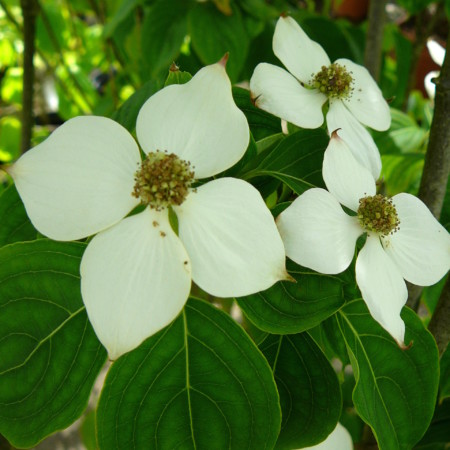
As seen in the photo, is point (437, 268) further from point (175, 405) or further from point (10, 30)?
point (10, 30)

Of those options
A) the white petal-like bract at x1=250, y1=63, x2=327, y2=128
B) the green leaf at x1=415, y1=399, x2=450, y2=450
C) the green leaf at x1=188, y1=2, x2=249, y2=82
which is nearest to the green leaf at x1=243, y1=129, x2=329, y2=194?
the white petal-like bract at x1=250, y1=63, x2=327, y2=128

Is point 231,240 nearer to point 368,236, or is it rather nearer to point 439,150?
point 368,236

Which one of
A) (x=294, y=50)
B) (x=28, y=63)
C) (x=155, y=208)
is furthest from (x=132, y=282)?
(x=28, y=63)

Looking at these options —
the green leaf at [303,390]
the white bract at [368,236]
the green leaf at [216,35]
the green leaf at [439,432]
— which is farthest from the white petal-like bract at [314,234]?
the green leaf at [216,35]

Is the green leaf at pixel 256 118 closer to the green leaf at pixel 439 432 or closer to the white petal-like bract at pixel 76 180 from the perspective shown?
the white petal-like bract at pixel 76 180

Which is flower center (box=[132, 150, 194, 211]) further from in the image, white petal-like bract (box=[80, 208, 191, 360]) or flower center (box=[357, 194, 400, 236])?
flower center (box=[357, 194, 400, 236])

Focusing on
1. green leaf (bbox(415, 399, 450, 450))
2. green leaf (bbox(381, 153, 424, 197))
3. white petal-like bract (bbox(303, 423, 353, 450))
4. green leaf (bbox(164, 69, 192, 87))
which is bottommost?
green leaf (bbox(415, 399, 450, 450))

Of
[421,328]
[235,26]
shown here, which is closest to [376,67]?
[235,26]
